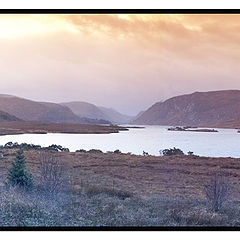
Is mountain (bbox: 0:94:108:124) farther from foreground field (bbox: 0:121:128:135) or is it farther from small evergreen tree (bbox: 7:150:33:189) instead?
small evergreen tree (bbox: 7:150:33:189)

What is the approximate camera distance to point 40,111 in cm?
733

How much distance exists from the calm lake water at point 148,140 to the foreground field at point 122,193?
0.45ft

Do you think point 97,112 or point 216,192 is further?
point 97,112

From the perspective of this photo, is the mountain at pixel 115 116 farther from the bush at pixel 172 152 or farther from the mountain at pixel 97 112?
the bush at pixel 172 152

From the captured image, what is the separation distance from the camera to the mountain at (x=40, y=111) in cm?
713

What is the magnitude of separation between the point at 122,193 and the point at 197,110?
1.71 metres

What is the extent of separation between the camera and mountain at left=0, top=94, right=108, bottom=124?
713 centimetres

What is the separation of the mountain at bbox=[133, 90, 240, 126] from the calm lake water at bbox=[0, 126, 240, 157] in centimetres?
17

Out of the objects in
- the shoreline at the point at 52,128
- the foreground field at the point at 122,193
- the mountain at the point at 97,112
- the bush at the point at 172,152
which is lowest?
the foreground field at the point at 122,193

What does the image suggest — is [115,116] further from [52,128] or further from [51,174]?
[51,174]

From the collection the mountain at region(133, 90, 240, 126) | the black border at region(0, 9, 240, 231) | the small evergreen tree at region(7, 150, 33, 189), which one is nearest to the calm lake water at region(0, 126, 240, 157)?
the mountain at region(133, 90, 240, 126)

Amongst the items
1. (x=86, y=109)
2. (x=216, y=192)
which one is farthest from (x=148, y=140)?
(x=216, y=192)

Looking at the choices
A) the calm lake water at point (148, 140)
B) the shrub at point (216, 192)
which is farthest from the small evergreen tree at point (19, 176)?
the shrub at point (216, 192)
